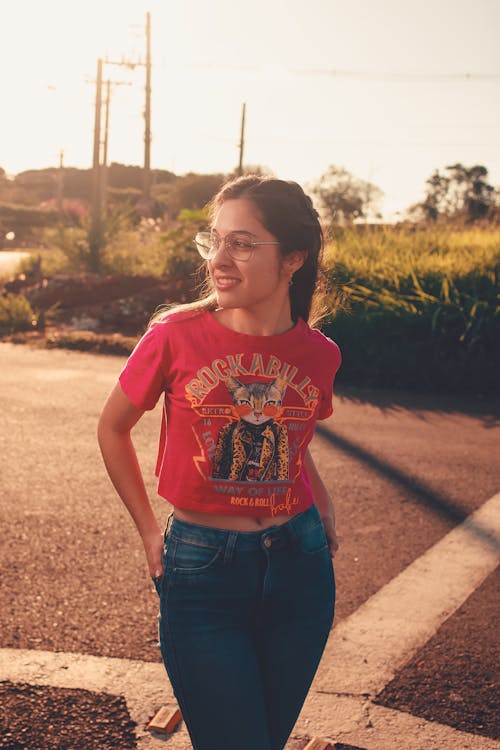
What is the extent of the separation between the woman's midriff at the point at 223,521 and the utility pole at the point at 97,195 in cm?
1937

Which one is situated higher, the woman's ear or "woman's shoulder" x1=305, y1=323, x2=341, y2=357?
the woman's ear

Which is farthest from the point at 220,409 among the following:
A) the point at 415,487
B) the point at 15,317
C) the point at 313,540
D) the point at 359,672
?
the point at 15,317

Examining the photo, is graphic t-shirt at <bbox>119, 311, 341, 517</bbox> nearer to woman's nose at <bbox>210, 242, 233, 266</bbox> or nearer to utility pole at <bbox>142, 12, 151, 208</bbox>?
woman's nose at <bbox>210, 242, 233, 266</bbox>

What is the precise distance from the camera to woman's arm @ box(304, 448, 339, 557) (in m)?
2.35

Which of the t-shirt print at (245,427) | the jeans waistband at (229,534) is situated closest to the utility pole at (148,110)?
the t-shirt print at (245,427)

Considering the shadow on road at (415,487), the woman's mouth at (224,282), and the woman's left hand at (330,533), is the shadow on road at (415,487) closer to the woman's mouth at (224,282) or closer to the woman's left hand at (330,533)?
the woman's left hand at (330,533)

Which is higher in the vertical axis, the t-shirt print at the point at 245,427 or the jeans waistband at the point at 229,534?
the t-shirt print at the point at 245,427

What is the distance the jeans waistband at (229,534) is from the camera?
2033 mm

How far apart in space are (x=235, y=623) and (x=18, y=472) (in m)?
4.86

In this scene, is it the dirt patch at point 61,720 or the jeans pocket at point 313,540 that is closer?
the jeans pocket at point 313,540

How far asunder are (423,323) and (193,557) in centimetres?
938

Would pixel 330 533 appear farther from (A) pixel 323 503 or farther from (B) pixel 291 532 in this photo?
(B) pixel 291 532

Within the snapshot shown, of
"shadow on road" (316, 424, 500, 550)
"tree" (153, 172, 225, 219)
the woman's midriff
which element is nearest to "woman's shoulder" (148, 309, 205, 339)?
the woman's midriff

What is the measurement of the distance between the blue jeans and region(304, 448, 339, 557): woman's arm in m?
0.19
